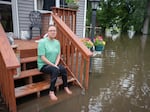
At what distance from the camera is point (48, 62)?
9.36ft

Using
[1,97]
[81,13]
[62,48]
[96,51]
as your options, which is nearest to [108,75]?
[96,51]

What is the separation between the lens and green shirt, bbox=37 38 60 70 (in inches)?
112

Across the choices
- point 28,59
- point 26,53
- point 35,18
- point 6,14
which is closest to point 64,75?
point 28,59

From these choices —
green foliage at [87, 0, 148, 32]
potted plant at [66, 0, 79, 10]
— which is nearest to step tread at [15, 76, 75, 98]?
potted plant at [66, 0, 79, 10]

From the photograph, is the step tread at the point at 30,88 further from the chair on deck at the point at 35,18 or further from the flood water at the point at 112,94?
the chair on deck at the point at 35,18

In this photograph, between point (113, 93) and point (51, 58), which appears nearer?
point (51, 58)

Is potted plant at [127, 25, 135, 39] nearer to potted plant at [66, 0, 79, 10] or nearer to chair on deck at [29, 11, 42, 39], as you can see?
potted plant at [66, 0, 79, 10]

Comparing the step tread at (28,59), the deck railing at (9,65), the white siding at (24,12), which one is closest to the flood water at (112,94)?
the deck railing at (9,65)

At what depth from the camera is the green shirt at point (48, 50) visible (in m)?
2.85

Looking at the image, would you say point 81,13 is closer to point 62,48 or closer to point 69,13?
point 69,13

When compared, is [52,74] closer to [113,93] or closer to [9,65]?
[9,65]

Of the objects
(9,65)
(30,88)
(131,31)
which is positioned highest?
(131,31)

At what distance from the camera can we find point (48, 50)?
114 inches

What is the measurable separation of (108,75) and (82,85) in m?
1.06
